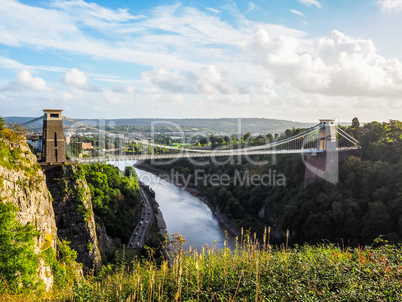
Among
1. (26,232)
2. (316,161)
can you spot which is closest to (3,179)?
(26,232)

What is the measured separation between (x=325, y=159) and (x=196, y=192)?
41.4ft

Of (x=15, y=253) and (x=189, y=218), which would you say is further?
(x=189, y=218)

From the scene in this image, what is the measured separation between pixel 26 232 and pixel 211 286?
4177 millimetres

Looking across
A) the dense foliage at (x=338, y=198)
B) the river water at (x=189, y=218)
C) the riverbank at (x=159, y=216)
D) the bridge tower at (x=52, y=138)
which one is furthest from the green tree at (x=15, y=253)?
the riverbank at (x=159, y=216)

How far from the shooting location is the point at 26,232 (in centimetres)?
593

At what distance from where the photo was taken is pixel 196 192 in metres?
27.2

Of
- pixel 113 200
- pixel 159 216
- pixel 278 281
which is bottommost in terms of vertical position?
pixel 159 216

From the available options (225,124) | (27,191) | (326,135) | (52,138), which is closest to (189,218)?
(326,135)

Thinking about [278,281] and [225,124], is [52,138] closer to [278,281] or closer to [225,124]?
[278,281]

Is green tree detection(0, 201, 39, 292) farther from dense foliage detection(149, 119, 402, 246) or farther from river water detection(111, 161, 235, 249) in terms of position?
dense foliage detection(149, 119, 402, 246)

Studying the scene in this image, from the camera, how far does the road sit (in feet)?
47.8

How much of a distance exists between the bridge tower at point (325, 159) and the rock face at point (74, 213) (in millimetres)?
11714

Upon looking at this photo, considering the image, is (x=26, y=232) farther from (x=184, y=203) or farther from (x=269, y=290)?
(x=184, y=203)

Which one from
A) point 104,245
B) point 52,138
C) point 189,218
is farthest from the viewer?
point 189,218
